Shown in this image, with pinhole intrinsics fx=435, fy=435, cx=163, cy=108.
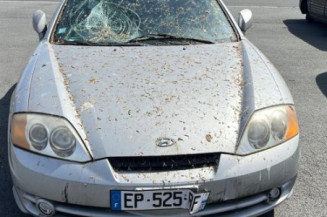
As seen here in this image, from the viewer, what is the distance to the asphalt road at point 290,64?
3211 millimetres

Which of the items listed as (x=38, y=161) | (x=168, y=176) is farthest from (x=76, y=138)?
(x=168, y=176)

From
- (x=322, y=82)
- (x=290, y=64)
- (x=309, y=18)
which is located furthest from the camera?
(x=309, y=18)

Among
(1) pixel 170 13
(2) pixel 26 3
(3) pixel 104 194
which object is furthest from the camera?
(2) pixel 26 3

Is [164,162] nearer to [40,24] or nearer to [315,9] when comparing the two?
[40,24]

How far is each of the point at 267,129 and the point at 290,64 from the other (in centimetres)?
422

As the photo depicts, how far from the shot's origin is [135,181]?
2287 millimetres

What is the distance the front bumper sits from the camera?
2301 millimetres

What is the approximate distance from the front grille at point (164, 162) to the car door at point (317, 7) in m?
7.38

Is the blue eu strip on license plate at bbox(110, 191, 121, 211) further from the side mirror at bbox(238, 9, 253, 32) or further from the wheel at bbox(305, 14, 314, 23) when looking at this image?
the wheel at bbox(305, 14, 314, 23)

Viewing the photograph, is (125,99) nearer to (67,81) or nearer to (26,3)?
(67,81)

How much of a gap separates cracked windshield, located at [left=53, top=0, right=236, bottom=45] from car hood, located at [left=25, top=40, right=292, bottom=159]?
154 mm

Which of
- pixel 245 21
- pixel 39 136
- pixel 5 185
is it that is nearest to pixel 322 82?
pixel 245 21

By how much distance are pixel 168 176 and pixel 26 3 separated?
10.4 metres

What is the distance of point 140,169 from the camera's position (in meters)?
2.35
